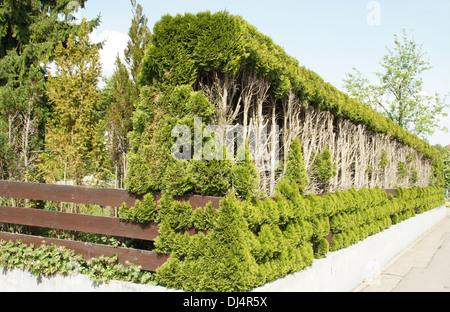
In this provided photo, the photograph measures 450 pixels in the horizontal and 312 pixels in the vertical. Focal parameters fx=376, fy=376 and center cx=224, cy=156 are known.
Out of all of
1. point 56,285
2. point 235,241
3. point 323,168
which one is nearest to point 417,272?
point 323,168

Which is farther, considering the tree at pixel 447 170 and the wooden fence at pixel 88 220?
the tree at pixel 447 170

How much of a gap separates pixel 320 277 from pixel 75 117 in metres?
4.62

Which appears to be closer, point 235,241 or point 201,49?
point 235,241

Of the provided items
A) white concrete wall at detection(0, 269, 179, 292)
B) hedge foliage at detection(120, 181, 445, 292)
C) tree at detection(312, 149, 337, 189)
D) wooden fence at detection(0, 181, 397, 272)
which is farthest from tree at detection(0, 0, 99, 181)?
tree at detection(312, 149, 337, 189)

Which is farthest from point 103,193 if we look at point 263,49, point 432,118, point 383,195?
point 432,118

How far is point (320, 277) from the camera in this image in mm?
5633

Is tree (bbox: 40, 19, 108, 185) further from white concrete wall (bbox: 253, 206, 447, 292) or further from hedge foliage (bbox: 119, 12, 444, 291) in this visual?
white concrete wall (bbox: 253, 206, 447, 292)

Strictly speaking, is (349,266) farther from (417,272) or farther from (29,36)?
(29,36)

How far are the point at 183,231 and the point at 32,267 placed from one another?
2312 mm

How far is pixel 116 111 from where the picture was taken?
6020 millimetres

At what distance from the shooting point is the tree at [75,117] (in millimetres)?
6082

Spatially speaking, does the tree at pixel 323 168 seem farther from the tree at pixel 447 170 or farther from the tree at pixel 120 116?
the tree at pixel 447 170

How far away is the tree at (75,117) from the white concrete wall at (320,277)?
1783mm

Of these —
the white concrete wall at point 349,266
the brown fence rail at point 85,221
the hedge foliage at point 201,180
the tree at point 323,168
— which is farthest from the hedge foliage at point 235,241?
the tree at point 323,168
